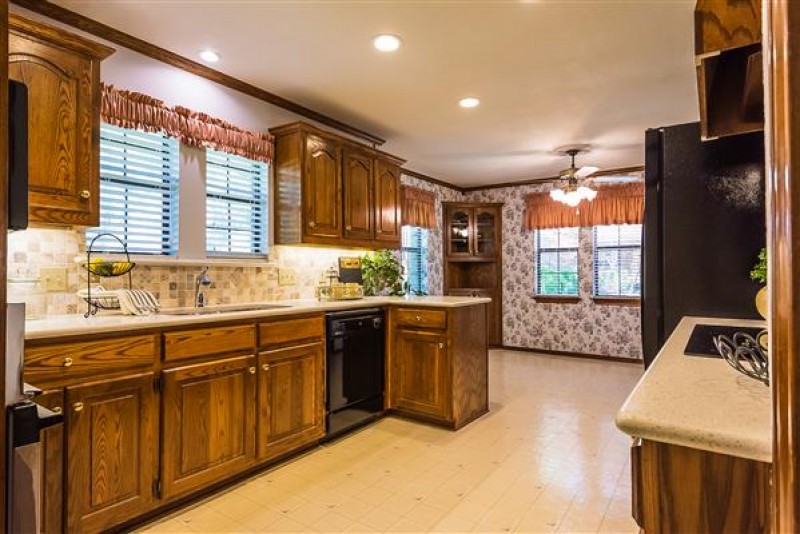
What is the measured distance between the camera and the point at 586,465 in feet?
8.98

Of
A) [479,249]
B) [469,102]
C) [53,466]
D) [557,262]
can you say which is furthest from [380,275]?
[557,262]

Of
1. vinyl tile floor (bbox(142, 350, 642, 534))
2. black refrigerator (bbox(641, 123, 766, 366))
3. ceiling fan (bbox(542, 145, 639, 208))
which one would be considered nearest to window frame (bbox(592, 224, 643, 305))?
ceiling fan (bbox(542, 145, 639, 208))

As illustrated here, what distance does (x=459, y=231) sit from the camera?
272 inches

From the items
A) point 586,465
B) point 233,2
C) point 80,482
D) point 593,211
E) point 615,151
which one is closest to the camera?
point 80,482

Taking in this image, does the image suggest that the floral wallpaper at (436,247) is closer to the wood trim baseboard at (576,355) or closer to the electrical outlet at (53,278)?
the wood trim baseboard at (576,355)

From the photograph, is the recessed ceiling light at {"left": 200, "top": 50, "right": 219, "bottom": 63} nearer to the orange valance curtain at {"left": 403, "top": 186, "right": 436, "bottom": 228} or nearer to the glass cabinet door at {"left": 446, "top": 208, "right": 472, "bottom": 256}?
the orange valance curtain at {"left": 403, "top": 186, "right": 436, "bottom": 228}

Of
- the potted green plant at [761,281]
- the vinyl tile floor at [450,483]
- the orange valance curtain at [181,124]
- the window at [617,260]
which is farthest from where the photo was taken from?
the window at [617,260]

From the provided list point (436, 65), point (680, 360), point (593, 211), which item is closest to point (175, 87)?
point (436, 65)

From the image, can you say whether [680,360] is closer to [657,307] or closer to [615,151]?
[657,307]

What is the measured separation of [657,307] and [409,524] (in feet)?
5.22

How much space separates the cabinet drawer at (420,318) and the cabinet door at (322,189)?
32.5 inches

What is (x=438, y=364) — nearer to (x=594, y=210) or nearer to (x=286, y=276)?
(x=286, y=276)

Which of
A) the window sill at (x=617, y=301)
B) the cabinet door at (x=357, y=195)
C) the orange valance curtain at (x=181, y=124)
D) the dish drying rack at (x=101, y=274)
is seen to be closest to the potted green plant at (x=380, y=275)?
the cabinet door at (x=357, y=195)

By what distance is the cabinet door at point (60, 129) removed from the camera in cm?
196
